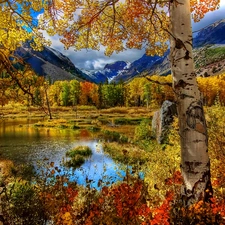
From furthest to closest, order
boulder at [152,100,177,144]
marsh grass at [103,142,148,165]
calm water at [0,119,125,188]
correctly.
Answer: boulder at [152,100,177,144] < marsh grass at [103,142,148,165] < calm water at [0,119,125,188]

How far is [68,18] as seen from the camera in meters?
5.16

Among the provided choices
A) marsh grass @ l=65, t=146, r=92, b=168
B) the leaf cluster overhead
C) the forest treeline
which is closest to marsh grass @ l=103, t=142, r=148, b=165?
marsh grass @ l=65, t=146, r=92, b=168

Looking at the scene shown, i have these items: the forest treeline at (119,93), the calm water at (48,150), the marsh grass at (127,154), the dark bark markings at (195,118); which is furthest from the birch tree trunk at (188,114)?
the forest treeline at (119,93)

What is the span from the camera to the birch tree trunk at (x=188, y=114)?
3105mm

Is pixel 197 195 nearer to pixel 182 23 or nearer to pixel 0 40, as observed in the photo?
pixel 182 23

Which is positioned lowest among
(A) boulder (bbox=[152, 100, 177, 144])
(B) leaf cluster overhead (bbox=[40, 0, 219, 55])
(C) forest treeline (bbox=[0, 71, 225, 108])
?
(A) boulder (bbox=[152, 100, 177, 144])

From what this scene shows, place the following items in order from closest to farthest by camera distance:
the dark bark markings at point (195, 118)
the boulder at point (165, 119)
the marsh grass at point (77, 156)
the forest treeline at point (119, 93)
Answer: the dark bark markings at point (195, 118)
the marsh grass at point (77, 156)
the boulder at point (165, 119)
the forest treeline at point (119, 93)

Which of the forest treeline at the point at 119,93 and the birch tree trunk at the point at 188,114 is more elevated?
the forest treeline at the point at 119,93

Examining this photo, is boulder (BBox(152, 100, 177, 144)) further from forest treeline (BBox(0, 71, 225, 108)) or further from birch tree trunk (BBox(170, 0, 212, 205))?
forest treeline (BBox(0, 71, 225, 108))

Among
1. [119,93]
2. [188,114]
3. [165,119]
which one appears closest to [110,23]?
[188,114]

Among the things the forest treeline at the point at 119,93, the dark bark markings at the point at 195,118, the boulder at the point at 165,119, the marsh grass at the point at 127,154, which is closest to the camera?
the dark bark markings at the point at 195,118

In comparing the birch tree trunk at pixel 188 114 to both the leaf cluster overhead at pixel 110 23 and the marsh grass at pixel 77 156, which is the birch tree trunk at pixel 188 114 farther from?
the marsh grass at pixel 77 156

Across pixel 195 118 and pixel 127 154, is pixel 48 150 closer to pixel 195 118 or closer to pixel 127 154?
pixel 127 154

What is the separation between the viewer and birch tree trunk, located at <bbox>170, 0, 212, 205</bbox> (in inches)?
122
